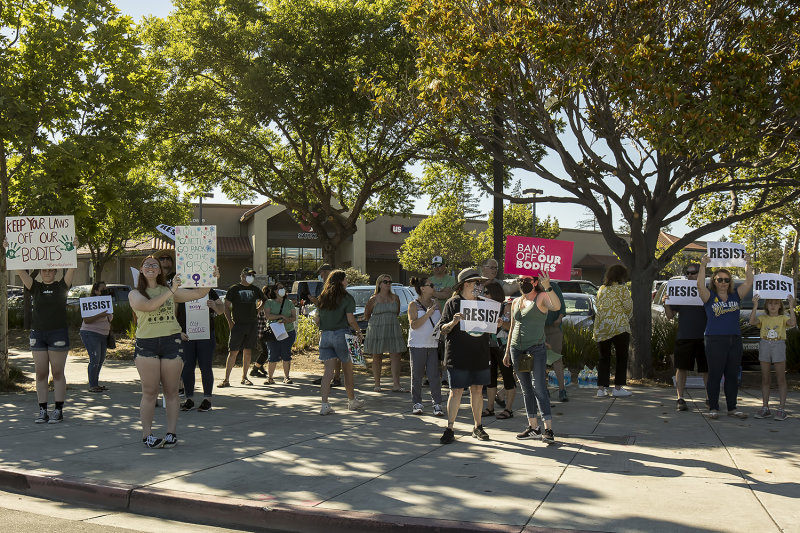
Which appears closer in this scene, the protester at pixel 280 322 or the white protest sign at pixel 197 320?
the white protest sign at pixel 197 320

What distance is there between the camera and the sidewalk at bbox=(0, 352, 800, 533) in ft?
16.5

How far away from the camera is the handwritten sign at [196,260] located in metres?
8.38

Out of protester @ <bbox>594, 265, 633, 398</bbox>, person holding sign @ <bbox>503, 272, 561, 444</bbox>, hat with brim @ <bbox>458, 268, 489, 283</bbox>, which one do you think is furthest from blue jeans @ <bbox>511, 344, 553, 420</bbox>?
protester @ <bbox>594, 265, 633, 398</bbox>

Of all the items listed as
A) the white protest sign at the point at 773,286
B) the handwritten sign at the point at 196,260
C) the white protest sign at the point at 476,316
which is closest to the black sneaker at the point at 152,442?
the handwritten sign at the point at 196,260

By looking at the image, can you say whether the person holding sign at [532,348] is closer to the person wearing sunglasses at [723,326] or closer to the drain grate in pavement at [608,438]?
the drain grate in pavement at [608,438]

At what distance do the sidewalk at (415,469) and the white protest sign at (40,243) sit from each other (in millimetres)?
1930

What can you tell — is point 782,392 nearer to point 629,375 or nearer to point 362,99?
point 629,375

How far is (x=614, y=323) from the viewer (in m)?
10.0

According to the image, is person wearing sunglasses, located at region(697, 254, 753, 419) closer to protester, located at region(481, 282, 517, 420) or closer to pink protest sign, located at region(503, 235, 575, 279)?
pink protest sign, located at region(503, 235, 575, 279)

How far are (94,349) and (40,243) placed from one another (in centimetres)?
210

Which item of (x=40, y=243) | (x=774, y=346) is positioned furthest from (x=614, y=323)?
(x=40, y=243)

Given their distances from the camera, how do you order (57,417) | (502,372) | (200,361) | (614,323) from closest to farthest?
(57,417) < (502,372) < (200,361) < (614,323)

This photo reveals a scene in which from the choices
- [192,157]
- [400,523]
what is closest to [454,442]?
[400,523]

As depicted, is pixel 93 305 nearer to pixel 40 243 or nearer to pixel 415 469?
pixel 40 243
